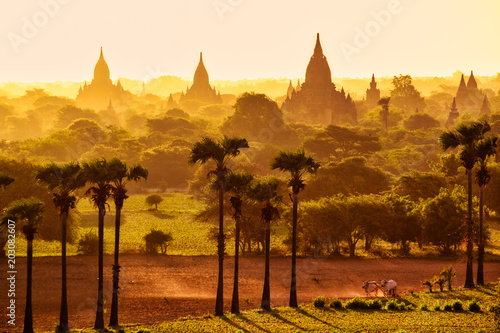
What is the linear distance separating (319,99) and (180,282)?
106 meters

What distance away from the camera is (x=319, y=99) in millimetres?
134000

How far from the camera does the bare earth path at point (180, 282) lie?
2683cm

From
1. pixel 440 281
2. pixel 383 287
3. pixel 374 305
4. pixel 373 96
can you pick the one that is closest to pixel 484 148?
pixel 440 281

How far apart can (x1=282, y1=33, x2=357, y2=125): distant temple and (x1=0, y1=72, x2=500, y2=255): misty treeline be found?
5049 mm

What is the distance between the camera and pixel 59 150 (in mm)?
97250

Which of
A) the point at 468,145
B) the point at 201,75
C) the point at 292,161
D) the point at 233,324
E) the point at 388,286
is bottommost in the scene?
the point at 233,324

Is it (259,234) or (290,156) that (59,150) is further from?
(290,156)

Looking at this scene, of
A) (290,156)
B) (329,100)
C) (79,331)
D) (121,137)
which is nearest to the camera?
(79,331)

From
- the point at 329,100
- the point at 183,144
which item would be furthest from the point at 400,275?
the point at 329,100

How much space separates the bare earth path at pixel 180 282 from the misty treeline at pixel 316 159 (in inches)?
111

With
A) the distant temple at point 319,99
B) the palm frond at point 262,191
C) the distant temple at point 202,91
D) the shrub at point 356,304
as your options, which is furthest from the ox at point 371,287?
the distant temple at point 202,91

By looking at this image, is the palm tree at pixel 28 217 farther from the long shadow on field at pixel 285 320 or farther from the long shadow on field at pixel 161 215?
the long shadow on field at pixel 161 215

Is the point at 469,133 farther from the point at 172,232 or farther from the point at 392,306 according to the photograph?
the point at 172,232

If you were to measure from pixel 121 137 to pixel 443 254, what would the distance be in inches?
2898
